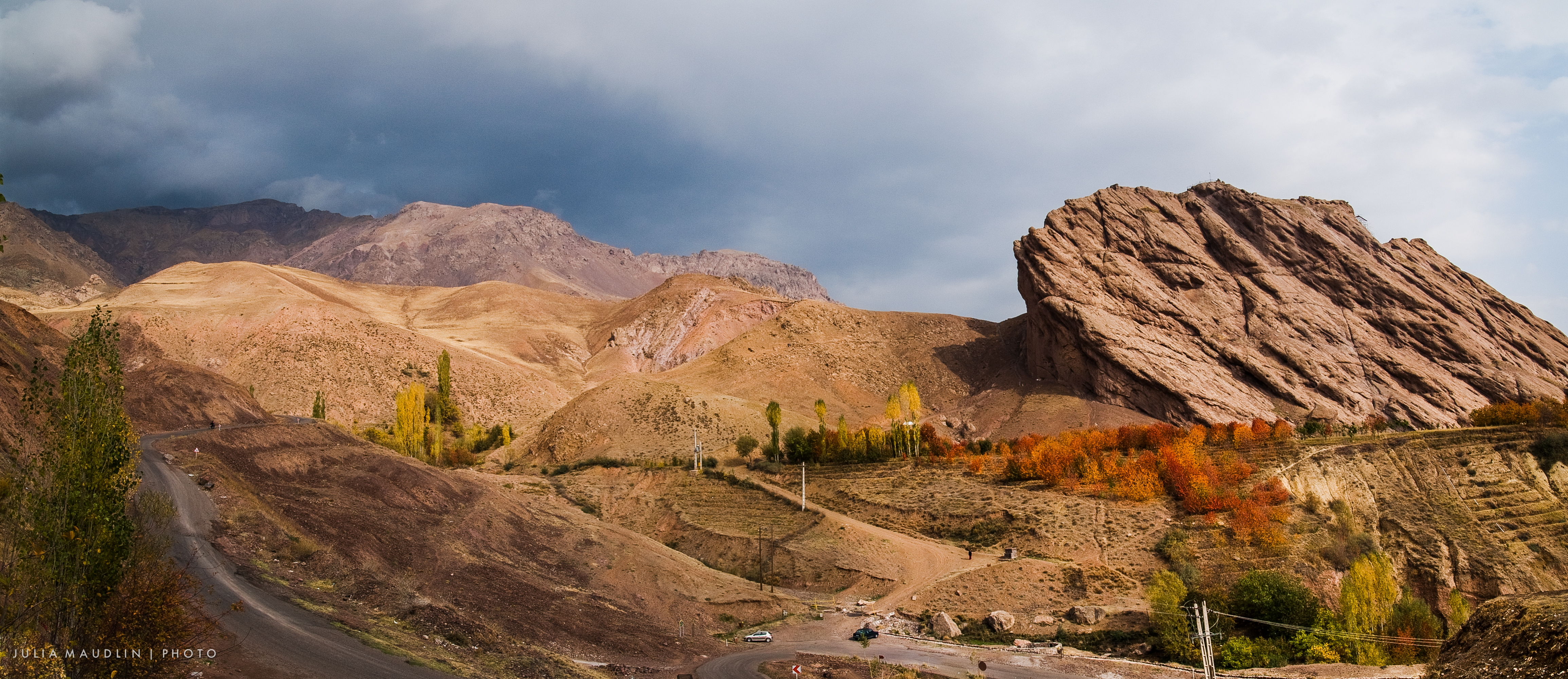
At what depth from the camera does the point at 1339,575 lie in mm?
41250

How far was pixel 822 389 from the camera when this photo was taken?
96.0m

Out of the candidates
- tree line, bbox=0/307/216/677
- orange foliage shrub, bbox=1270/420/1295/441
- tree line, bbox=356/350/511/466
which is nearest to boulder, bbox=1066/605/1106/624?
orange foliage shrub, bbox=1270/420/1295/441

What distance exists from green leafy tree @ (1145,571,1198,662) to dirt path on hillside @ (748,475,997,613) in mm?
10293

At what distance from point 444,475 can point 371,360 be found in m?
59.8

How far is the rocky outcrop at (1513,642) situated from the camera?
6.62 metres

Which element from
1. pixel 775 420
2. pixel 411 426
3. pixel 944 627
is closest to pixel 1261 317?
pixel 775 420

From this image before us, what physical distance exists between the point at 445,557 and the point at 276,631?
11.1 m

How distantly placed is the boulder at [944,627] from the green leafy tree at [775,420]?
104ft

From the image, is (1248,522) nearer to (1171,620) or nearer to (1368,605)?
(1368,605)

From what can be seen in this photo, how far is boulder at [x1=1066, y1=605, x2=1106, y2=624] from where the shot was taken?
37.3 m

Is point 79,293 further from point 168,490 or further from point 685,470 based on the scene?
point 168,490

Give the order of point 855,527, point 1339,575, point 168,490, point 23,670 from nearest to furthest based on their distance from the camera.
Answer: point 23,670
point 168,490
point 1339,575
point 855,527

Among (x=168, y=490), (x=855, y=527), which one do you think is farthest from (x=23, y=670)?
(x=855, y=527)

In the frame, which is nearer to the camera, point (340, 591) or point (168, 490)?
point (340, 591)
